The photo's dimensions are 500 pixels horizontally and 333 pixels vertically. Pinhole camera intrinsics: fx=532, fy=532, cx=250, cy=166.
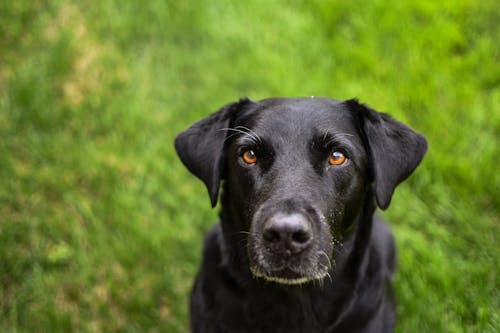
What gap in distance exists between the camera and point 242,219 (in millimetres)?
2916

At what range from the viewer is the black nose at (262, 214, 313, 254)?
2.43 m

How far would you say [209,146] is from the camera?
118 inches

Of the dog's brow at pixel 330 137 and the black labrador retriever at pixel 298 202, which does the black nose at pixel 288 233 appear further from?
the dog's brow at pixel 330 137

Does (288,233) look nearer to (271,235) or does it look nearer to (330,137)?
(271,235)

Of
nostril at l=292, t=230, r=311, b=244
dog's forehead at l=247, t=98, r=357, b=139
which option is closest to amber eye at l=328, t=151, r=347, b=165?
dog's forehead at l=247, t=98, r=357, b=139

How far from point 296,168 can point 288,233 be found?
39cm

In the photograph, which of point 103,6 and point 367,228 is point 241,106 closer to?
point 367,228

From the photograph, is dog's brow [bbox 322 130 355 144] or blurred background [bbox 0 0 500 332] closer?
dog's brow [bbox 322 130 355 144]

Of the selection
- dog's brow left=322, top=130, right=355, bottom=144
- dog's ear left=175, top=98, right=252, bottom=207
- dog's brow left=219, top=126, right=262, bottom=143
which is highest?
dog's brow left=322, top=130, right=355, bottom=144

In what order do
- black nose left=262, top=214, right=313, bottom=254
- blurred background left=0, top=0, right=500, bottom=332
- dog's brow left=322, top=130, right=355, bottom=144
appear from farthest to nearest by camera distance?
1. blurred background left=0, top=0, right=500, bottom=332
2. dog's brow left=322, top=130, right=355, bottom=144
3. black nose left=262, top=214, right=313, bottom=254

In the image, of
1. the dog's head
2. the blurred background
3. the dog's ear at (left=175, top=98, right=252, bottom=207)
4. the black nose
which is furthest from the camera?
the blurred background

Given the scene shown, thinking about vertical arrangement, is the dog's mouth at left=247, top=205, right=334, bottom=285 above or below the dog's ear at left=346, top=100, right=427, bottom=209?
below

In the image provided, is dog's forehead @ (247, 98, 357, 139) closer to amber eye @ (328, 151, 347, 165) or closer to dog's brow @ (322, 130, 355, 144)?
dog's brow @ (322, 130, 355, 144)

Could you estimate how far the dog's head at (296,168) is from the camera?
101 inches
